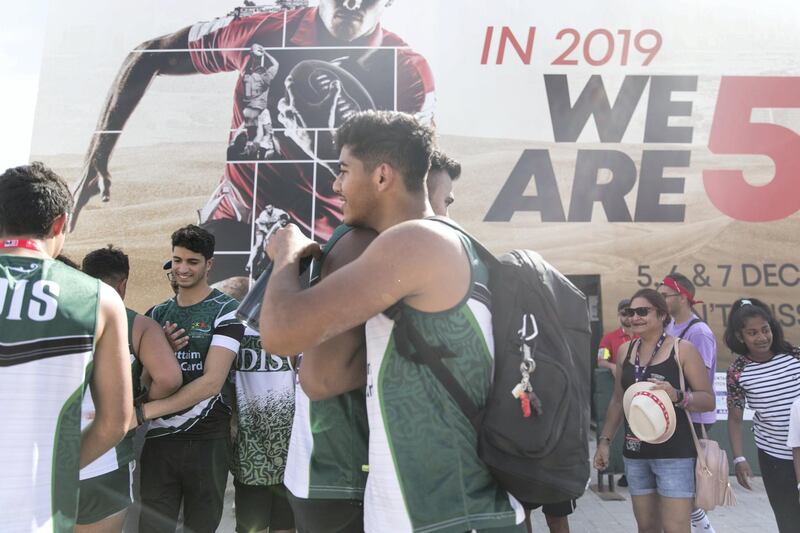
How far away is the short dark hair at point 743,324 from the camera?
3816 mm

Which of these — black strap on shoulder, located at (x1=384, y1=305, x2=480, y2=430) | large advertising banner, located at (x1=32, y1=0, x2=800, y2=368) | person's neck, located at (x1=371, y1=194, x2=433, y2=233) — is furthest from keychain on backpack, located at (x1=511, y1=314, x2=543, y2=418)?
large advertising banner, located at (x1=32, y1=0, x2=800, y2=368)

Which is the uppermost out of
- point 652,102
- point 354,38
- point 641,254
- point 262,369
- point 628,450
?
point 354,38

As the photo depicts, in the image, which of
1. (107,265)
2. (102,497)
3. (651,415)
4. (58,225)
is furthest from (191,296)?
(651,415)

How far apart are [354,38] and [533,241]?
153 inches

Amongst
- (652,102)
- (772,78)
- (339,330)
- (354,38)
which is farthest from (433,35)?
(339,330)

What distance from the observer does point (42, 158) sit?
8602mm

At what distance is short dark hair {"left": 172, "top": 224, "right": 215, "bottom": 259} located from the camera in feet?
10.8

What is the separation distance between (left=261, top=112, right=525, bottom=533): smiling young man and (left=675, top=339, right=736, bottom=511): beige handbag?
2.29 m

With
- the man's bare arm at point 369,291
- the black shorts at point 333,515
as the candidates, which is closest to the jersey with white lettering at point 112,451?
the black shorts at point 333,515

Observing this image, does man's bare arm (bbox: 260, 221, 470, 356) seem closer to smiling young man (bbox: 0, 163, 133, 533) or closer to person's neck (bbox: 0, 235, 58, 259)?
smiling young man (bbox: 0, 163, 133, 533)

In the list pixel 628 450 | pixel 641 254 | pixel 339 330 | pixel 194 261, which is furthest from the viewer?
pixel 641 254

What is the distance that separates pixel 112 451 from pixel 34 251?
1303 mm

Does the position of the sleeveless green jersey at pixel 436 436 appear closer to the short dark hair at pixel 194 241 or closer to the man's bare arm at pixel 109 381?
the man's bare arm at pixel 109 381

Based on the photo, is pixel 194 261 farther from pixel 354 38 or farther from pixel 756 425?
pixel 354 38
